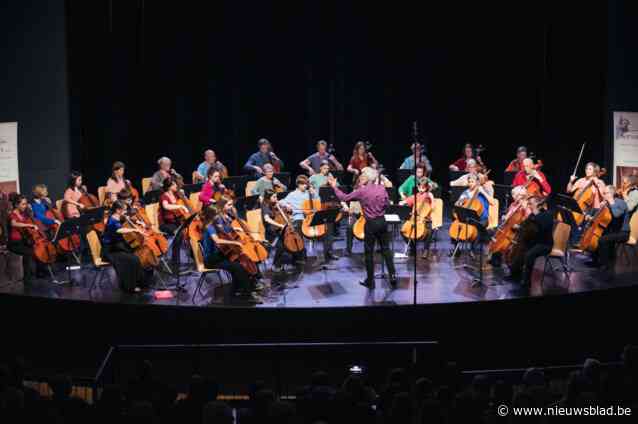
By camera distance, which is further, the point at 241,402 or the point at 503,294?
the point at 503,294

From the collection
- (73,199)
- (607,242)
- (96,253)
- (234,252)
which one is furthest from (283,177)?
(607,242)

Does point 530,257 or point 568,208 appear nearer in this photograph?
point 530,257

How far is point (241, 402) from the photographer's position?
316 inches

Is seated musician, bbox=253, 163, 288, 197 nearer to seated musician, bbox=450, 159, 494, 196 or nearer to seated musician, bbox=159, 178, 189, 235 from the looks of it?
seated musician, bbox=159, 178, 189, 235

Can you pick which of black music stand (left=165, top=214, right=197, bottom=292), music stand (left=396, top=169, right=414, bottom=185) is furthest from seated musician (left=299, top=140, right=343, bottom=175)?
black music stand (left=165, top=214, right=197, bottom=292)

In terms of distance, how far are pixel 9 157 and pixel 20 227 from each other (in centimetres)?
282

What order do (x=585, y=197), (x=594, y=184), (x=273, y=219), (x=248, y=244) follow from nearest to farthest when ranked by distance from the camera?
(x=248, y=244) < (x=273, y=219) < (x=594, y=184) < (x=585, y=197)

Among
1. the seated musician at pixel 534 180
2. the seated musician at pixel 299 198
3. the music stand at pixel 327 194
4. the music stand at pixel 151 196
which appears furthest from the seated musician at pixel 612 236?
the music stand at pixel 151 196

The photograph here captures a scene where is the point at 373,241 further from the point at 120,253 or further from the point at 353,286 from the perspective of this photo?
the point at 120,253

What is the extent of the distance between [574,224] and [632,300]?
4.27 ft

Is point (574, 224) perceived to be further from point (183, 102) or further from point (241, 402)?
point (183, 102)

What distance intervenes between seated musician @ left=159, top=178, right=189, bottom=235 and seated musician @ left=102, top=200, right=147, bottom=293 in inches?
50.2

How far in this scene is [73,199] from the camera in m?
13.4

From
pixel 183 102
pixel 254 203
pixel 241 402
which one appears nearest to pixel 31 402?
pixel 241 402
